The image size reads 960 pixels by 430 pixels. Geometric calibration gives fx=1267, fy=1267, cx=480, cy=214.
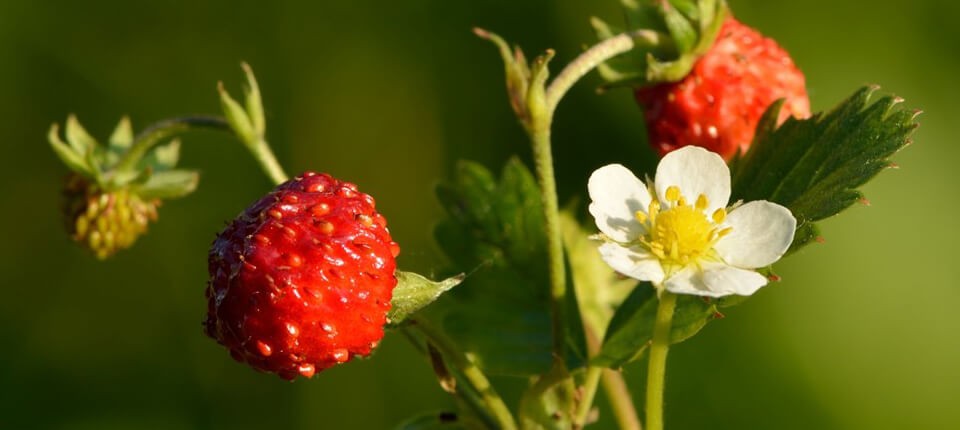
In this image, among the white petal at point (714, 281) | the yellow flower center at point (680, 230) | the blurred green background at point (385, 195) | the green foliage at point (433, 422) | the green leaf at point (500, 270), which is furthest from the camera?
the blurred green background at point (385, 195)

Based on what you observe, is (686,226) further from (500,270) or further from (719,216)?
(500,270)

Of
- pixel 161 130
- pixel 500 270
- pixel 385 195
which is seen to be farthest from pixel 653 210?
pixel 385 195

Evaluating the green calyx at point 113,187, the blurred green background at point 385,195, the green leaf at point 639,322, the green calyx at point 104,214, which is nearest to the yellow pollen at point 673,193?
the green leaf at point 639,322

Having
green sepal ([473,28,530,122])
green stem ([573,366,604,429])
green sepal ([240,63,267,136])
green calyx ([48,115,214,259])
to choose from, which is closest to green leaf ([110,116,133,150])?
green calyx ([48,115,214,259])

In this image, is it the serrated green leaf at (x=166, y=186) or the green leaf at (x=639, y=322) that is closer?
the green leaf at (x=639, y=322)

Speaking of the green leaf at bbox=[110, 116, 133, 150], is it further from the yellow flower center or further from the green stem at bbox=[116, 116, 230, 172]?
the yellow flower center

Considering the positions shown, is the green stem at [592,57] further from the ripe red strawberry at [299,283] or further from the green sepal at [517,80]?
the ripe red strawberry at [299,283]
